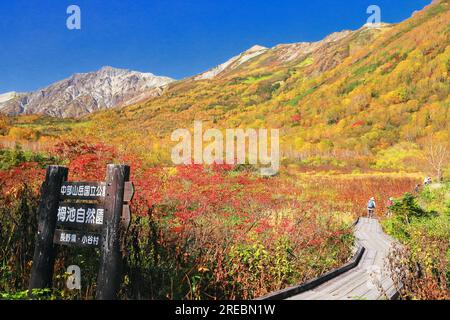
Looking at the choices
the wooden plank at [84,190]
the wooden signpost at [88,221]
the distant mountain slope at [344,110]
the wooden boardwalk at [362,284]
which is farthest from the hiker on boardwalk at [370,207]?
the wooden plank at [84,190]

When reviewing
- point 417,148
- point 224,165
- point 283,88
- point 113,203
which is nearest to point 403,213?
point 224,165

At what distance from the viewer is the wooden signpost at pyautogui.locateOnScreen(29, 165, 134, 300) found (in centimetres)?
Answer: 414

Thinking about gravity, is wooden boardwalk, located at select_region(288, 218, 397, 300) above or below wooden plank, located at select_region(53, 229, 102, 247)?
below

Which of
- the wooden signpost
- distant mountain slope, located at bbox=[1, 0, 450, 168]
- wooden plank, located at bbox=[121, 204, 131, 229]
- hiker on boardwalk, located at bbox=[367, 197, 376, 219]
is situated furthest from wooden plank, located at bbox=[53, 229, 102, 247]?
hiker on boardwalk, located at bbox=[367, 197, 376, 219]

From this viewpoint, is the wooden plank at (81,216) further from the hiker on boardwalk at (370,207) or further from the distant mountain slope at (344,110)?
the hiker on boardwalk at (370,207)

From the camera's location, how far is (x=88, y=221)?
4.30m

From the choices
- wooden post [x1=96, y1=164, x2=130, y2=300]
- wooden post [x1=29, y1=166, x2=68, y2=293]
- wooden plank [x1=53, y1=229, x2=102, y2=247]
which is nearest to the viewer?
wooden post [x1=96, y1=164, x2=130, y2=300]

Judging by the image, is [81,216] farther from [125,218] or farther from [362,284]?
[362,284]

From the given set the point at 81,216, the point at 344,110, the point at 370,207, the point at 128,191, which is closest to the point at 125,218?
the point at 128,191

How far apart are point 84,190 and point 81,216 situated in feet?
0.94

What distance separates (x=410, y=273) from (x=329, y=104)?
73604 millimetres

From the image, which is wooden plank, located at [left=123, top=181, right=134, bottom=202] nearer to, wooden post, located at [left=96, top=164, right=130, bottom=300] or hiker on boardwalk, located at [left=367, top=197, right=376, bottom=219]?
wooden post, located at [left=96, top=164, right=130, bottom=300]

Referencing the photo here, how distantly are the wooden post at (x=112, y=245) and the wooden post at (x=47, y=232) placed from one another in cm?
73
